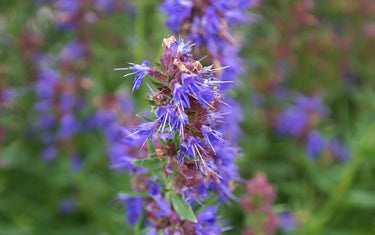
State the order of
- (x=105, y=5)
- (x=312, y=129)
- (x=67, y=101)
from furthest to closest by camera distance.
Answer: (x=312, y=129) < (x=105, y=5) < (x=67, y=101)

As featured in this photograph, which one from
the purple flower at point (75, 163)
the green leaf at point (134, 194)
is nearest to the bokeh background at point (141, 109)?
the purple flower at point (75, 163)

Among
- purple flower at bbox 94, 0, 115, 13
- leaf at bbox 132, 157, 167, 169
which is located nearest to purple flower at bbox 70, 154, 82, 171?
purple flower at bbox 94, 0, 115, 13

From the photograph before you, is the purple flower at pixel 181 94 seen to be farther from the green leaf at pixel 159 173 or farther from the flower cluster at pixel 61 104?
the flower cluster at pixel 61 104

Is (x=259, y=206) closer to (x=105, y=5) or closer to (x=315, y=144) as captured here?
(x=315, y=144)

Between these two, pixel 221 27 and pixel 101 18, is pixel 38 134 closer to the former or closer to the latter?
pixel 101 18

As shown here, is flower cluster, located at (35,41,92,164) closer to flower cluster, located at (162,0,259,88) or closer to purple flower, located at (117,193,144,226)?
flower cluster, located at (162,0,259,88)

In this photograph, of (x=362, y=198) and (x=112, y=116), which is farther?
(x=112, y=116)

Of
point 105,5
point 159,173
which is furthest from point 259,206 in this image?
point 105,5
